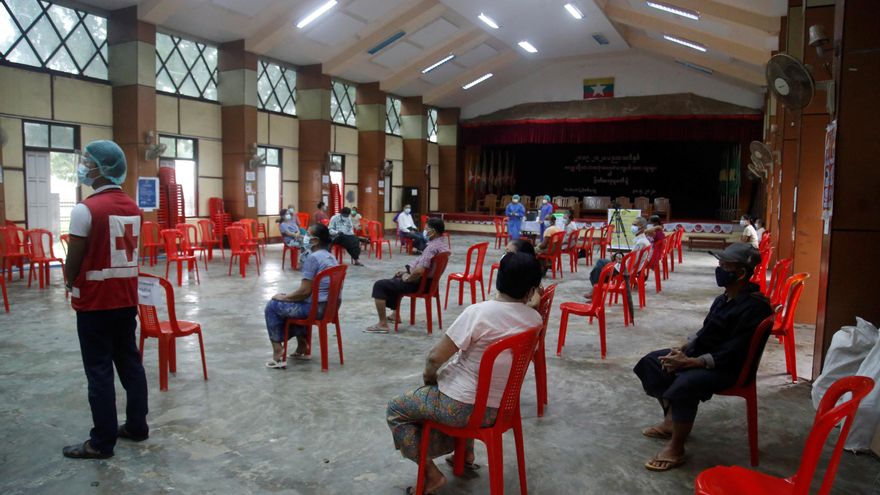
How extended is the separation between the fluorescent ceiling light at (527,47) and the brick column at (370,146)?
4.03 m

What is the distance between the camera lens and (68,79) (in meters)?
10.2

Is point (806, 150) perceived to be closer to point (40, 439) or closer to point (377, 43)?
point (40, 439)

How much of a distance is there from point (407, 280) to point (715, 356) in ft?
9.90

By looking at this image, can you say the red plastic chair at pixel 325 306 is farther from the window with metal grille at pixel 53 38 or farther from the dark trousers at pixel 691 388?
the window with metal grille at pixel 53 38

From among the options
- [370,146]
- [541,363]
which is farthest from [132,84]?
[541,363]

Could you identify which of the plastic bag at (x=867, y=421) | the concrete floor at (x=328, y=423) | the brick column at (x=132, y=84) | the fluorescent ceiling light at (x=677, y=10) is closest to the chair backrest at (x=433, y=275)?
the concrete floor at (x=328, y=423)

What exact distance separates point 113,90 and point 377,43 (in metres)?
5.93

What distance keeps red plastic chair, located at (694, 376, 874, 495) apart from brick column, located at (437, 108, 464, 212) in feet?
63.7

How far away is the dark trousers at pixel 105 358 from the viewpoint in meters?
2.87

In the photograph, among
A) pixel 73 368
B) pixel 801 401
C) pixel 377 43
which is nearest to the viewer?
pixel 801 401

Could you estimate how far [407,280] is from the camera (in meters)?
5.48

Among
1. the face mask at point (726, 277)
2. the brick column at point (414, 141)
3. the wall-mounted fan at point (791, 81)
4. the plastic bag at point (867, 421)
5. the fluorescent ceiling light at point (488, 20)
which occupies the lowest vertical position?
the plastic bag at point (867, 421)

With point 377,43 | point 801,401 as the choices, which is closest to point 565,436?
point 801,401

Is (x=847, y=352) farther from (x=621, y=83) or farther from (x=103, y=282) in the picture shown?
(x=621, y=83)
